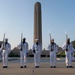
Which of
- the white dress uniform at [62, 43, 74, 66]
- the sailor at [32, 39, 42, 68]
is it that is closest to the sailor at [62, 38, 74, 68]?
the white dress uniform at [62, 43, 74, 66]

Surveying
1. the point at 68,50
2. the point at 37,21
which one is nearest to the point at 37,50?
the point at 68,50

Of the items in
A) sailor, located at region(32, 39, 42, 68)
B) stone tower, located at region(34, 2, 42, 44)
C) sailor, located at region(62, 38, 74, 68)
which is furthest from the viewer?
stone tower, located at region(34, 2, 42, 44)

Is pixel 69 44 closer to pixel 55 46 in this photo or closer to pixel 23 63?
pixel 55 46

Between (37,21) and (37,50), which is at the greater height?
(37,21)

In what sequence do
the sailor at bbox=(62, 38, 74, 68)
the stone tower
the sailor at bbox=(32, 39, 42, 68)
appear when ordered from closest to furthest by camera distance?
the sailor at bbox=(62, 38, 74, 68) → the sailor at bbox=(32, 39, 42, 68) → the stone tower

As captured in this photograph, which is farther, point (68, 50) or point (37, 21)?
point (37, 21)

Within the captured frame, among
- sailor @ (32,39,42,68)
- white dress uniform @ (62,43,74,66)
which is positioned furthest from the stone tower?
white dress uniform @ (62,43,74,66)

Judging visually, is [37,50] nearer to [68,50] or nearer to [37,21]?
[68,50]

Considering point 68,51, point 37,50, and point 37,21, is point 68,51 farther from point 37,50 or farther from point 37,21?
point 37,21

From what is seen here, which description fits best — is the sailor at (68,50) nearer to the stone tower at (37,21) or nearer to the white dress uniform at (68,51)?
the white dress uniform at (68,51)

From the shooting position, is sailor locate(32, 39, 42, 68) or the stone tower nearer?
sailor locate(32, 39, 42, 68)

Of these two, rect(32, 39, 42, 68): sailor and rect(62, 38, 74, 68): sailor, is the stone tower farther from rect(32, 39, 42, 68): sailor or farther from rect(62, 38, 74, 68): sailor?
rect(62, 38, 74, 68): sailor

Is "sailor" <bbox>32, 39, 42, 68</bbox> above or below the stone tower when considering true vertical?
below

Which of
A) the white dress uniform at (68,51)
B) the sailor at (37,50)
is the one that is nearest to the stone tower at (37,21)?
the sailor at (37,50)
